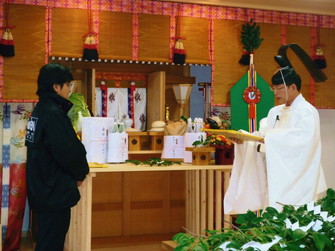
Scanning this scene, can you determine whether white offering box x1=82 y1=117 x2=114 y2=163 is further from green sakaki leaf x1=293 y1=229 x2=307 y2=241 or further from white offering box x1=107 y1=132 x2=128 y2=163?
green sakaki leaf x1=293 y1=229 x2=307 y2=241

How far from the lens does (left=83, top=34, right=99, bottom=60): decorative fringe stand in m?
5.55

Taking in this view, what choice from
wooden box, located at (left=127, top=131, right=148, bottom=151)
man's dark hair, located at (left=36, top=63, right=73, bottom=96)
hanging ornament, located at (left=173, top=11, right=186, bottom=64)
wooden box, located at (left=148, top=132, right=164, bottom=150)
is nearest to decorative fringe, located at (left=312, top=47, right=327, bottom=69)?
hanging ornament, located at (left=173, top=11, right=186, bottom=64)

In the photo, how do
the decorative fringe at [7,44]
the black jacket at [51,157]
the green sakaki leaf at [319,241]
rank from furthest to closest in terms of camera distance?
the decorative fringe at [7,44], the black jacket at [51,157], the green sakaki leaf at [319,241]

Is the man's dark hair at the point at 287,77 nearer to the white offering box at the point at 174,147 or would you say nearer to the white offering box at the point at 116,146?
the white offering box at the point at 174,147

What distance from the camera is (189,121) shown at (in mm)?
5223

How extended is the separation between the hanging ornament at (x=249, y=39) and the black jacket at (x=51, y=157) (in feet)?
10.2

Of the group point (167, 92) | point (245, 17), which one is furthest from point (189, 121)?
point (245, 17)

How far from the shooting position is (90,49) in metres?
5.56

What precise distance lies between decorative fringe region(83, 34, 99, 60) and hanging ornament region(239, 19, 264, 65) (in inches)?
66.7

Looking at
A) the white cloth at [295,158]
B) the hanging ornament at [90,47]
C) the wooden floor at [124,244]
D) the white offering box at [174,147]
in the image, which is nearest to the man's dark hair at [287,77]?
the white cloth at [295,158]

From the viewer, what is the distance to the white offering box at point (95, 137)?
4926mm

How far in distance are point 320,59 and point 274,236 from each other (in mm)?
5282

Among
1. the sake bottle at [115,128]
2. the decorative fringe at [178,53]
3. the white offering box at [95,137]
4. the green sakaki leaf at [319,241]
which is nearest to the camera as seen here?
the green sakaki leaf at [319,241]

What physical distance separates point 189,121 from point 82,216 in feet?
4.43
